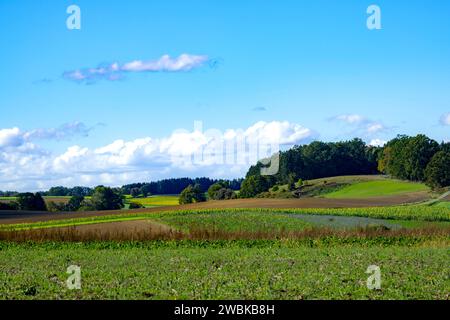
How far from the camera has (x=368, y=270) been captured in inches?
907

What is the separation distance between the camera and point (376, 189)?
4739 inches

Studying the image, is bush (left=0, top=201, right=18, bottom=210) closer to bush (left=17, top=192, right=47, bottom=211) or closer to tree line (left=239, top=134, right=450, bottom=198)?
bush (left=17, top=192, right=47, bottom=211)

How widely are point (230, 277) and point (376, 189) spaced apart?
337 feet

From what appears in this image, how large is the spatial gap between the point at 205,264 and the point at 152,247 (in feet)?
50.2

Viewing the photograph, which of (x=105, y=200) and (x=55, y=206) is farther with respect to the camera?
(x=55, y=206)

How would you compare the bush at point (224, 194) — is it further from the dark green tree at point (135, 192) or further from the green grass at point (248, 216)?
the green grass at point (248, 216)

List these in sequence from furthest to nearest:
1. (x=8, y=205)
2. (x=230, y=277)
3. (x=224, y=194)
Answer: (x=224, y=194) → (x=8, y=205) → (x=230, y=277)

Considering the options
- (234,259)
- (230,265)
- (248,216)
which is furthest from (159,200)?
(230,265)

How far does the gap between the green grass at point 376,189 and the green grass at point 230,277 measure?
85.2 meters

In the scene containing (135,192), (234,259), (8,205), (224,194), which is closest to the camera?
(234,259)

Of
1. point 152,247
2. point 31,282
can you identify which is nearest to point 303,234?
point 152,247

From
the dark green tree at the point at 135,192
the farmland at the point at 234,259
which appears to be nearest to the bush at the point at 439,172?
the farmland at the point at 234,259

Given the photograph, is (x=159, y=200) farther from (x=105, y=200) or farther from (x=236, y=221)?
(x=236, y=221)
